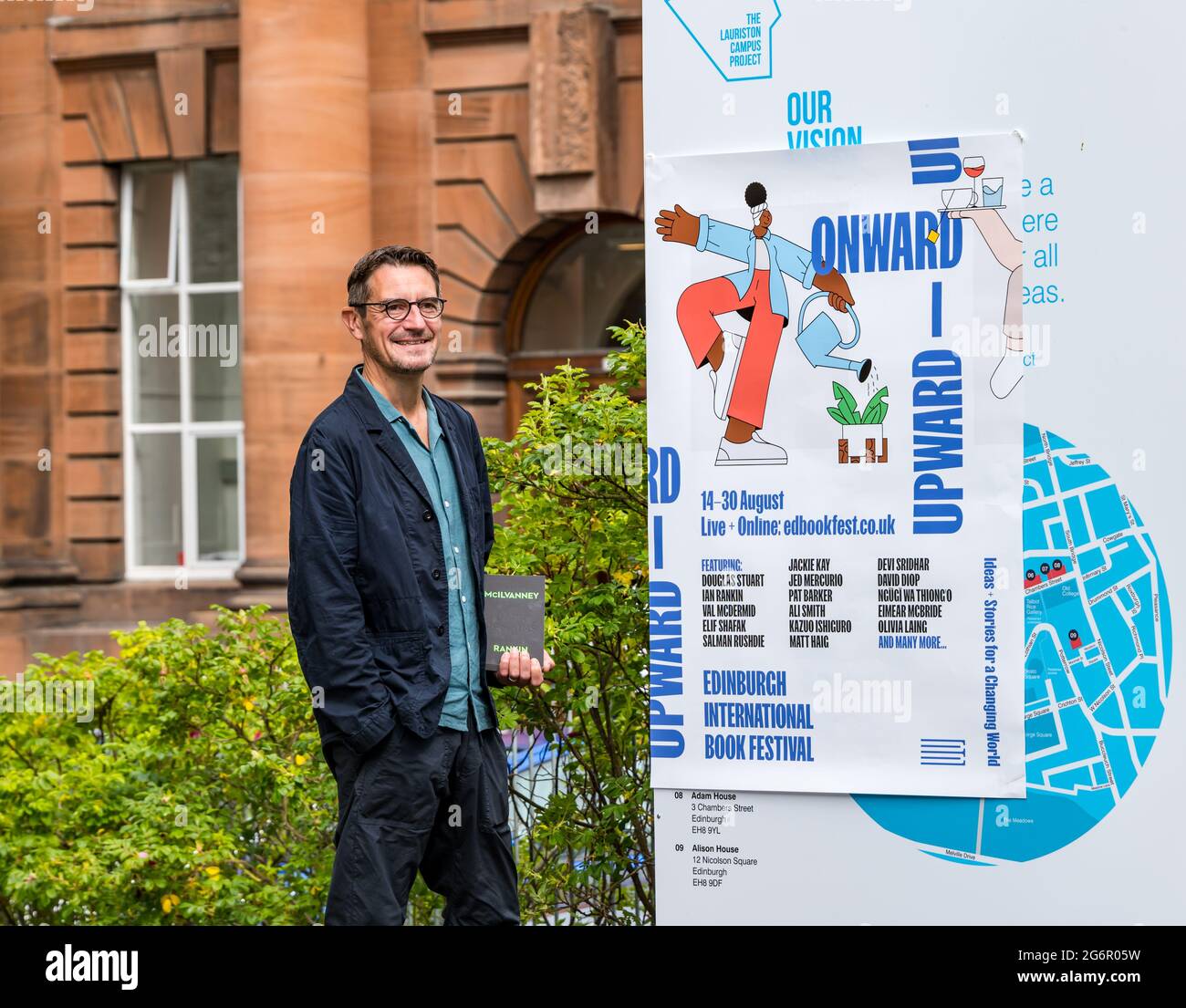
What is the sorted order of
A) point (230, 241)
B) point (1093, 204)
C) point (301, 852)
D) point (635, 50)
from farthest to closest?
point (230, 241), point (635, 50), point (301, 852), point (1093, 204)

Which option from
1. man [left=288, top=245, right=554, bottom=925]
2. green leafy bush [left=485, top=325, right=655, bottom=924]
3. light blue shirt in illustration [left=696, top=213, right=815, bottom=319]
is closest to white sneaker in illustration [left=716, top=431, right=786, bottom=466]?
light blue shirt in illustration [left=696, top=213, right=815, bottom=319]

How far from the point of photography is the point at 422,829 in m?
3.82

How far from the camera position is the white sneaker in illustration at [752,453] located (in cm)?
380

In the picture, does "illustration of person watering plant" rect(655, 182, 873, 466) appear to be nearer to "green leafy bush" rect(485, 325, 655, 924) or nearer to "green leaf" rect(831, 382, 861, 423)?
"green leaf" rect(831, 382, 861, 423)

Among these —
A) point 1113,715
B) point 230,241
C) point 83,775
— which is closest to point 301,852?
point 83,775

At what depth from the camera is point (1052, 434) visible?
361cm

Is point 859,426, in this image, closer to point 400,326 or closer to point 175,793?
point 400,326

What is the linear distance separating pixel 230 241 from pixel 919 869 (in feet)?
41.4

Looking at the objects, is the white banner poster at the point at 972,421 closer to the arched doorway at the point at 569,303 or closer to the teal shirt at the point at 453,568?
the teal shirt at the point at 453,568

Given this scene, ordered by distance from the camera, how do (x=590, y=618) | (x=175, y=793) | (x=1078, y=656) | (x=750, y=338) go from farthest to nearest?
(x=175, y=793) → (x=590, y=618) → (x=750, y=338) → (x=1078, y=656)

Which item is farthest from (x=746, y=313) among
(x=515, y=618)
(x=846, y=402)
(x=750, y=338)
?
(x=515, y=618)

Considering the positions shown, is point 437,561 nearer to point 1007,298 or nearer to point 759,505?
point 759,505

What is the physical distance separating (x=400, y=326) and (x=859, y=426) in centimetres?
116

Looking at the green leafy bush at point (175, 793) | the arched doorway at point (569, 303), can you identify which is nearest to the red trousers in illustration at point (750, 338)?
the green leafy bush at point (175, 793)
